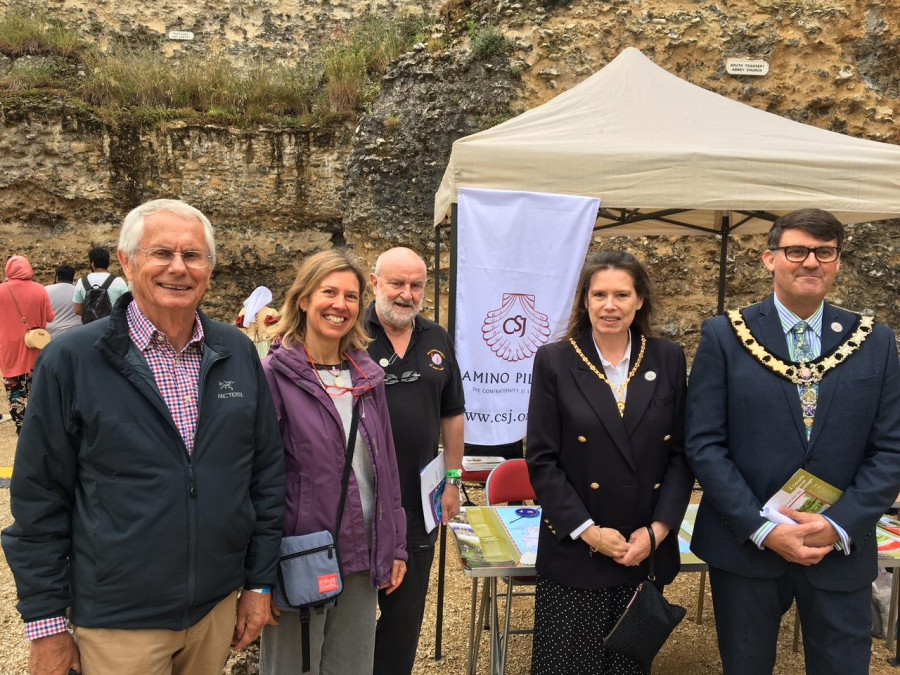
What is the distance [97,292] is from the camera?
699 centimetres

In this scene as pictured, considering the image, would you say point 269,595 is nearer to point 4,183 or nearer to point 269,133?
point 269,133

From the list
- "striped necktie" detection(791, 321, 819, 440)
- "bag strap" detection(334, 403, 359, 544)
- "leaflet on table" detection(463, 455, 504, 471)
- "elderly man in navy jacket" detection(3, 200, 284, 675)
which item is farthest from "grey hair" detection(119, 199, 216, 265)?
"leaflet on table" detection(463, 455, 504, 471)

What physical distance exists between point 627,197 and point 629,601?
2.27 metres

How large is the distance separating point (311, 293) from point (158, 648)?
1.15 meters

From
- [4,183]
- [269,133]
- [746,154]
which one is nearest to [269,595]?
[746,154]

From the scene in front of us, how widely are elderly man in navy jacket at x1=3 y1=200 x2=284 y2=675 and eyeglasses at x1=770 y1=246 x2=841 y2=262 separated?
6.19 feet

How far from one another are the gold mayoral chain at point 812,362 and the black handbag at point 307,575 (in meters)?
1.62

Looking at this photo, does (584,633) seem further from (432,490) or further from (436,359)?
(436,359)

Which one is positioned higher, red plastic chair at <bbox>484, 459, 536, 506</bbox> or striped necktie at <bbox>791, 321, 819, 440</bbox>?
striped necktie at <bbox>791, 321, 819, 440</bbox>

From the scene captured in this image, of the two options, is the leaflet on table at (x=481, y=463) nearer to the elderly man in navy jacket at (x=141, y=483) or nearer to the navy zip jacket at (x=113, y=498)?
the elderly man in navy jacket at (x=141, y=483)

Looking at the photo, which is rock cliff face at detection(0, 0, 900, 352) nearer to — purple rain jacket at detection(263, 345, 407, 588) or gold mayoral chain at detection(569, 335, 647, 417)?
gold mayoral chain at detection(569, 335, 647, 417)

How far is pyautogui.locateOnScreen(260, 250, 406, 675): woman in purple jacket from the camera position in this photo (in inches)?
76.9

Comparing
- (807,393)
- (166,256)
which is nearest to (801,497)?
(807,393)

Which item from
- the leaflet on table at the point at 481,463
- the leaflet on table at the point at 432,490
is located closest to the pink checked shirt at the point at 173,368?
the leaflet on table at the point at 432,490
